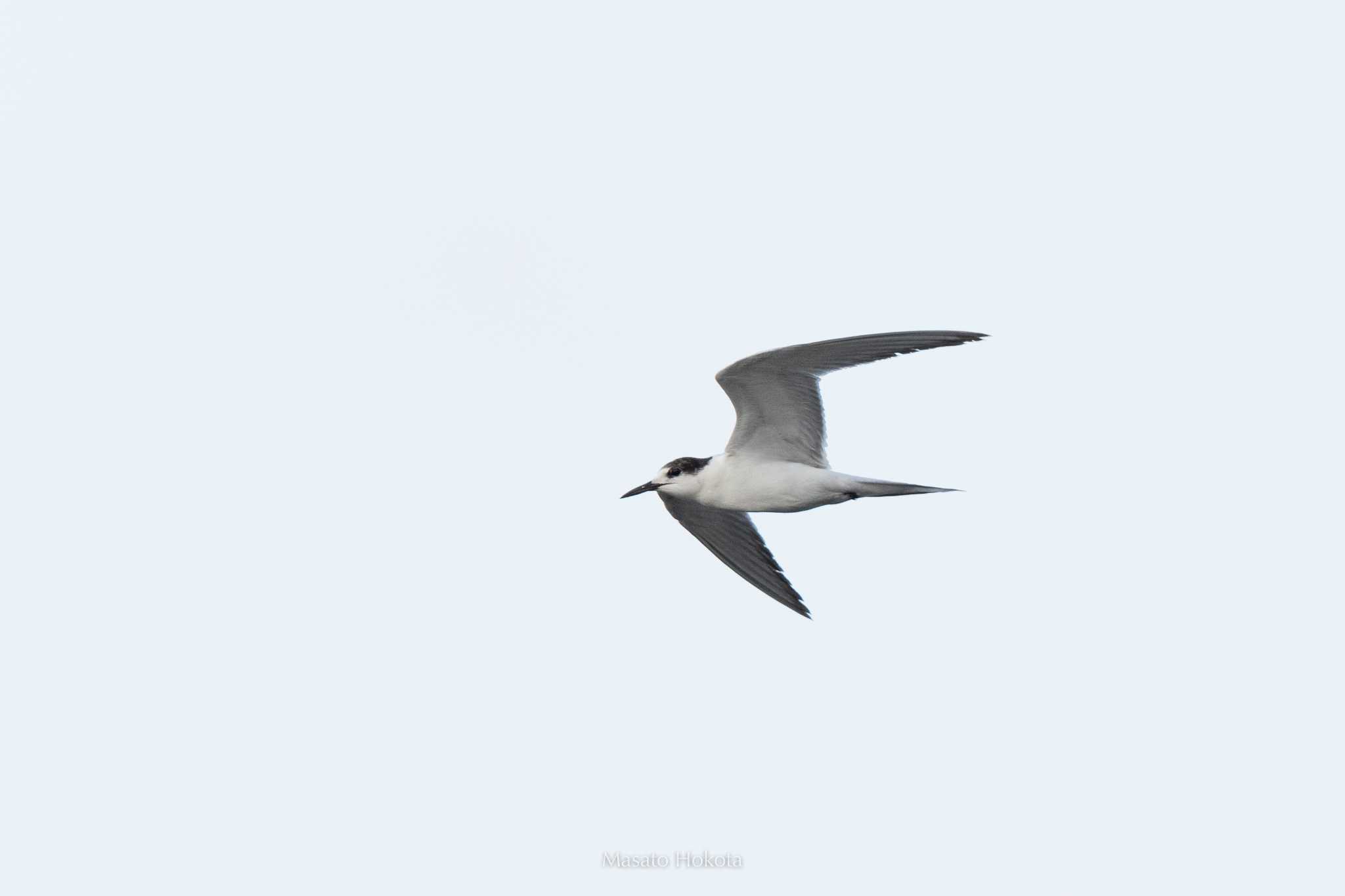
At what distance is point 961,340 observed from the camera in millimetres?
9516

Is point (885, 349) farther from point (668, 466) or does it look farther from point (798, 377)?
point (668, 466)

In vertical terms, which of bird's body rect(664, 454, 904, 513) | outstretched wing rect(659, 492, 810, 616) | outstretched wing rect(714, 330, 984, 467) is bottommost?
outstretched wing rect(659, 492, 810, 616)

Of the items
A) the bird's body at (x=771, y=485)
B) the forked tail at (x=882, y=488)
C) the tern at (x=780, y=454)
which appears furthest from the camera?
the bird's body at (x=771, y=485)

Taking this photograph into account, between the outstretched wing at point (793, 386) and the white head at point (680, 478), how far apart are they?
297 mm

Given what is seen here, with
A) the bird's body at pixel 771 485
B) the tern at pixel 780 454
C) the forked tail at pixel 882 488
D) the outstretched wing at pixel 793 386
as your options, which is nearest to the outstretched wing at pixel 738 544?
the tern at pixel 780 454

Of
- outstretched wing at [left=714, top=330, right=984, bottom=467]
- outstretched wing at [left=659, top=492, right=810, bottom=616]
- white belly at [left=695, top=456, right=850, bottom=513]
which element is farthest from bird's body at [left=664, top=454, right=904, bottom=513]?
outstretched wing at [left=659, top=492, right=810, bottom=616]

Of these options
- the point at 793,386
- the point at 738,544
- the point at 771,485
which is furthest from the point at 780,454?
the point at 738,544

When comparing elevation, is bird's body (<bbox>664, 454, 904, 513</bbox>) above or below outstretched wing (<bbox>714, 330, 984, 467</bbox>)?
below

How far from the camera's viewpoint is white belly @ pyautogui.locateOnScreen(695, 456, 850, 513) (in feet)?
34.9

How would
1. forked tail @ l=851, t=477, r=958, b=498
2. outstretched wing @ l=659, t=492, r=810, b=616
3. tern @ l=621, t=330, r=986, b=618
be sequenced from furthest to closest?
1. outstretched wing @ l=659, t=492, r=810, b=616
2. forked tail @ l=851, t=477, r=958, b=498
3. tern @ l=621, t=330, r=986, b=618

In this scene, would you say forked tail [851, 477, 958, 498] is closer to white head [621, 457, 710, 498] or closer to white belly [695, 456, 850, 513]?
white belly [695, 456, 850, 513]

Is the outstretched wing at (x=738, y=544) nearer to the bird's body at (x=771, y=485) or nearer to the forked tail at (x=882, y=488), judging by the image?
the bird's body at (x=771, y=485)

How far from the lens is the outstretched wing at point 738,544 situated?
11734 millimetres

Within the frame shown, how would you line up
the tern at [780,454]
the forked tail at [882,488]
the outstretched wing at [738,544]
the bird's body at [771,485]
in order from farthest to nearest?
the outstretched wing at [738,544] → the bird's body at [771,485] → the forked tail at [882,488] → the tern at [780,454]
